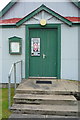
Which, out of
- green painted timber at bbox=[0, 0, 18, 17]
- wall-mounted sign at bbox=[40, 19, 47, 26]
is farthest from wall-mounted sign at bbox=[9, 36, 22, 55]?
green painted timber at bbox=[0, 0, 18, 17]

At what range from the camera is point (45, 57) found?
665 cm

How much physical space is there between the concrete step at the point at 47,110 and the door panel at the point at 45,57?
2568 mm

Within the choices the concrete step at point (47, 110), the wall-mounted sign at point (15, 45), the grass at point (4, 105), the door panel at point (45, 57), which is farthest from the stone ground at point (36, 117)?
the wall-mounted sign at point (15, 45)

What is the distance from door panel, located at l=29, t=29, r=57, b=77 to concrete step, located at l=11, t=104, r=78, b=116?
8.43 feet

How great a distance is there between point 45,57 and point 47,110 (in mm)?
3146

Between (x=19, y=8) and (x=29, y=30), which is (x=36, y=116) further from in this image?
(x=19, y=8)

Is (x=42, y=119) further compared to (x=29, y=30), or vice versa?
(x=29, y=30)

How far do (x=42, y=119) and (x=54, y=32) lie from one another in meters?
4.18

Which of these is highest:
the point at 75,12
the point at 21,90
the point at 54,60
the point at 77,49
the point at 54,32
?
the point at 75,12

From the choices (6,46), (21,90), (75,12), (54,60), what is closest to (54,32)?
(54,60)

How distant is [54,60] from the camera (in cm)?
662

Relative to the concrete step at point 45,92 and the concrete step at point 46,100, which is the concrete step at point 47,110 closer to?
the concrete step at point 46,100

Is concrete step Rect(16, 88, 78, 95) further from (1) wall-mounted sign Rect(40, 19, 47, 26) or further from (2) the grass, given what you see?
(1) wall-mounted sign Rect(40, 19, 47, 26)

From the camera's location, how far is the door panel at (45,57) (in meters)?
6.59
